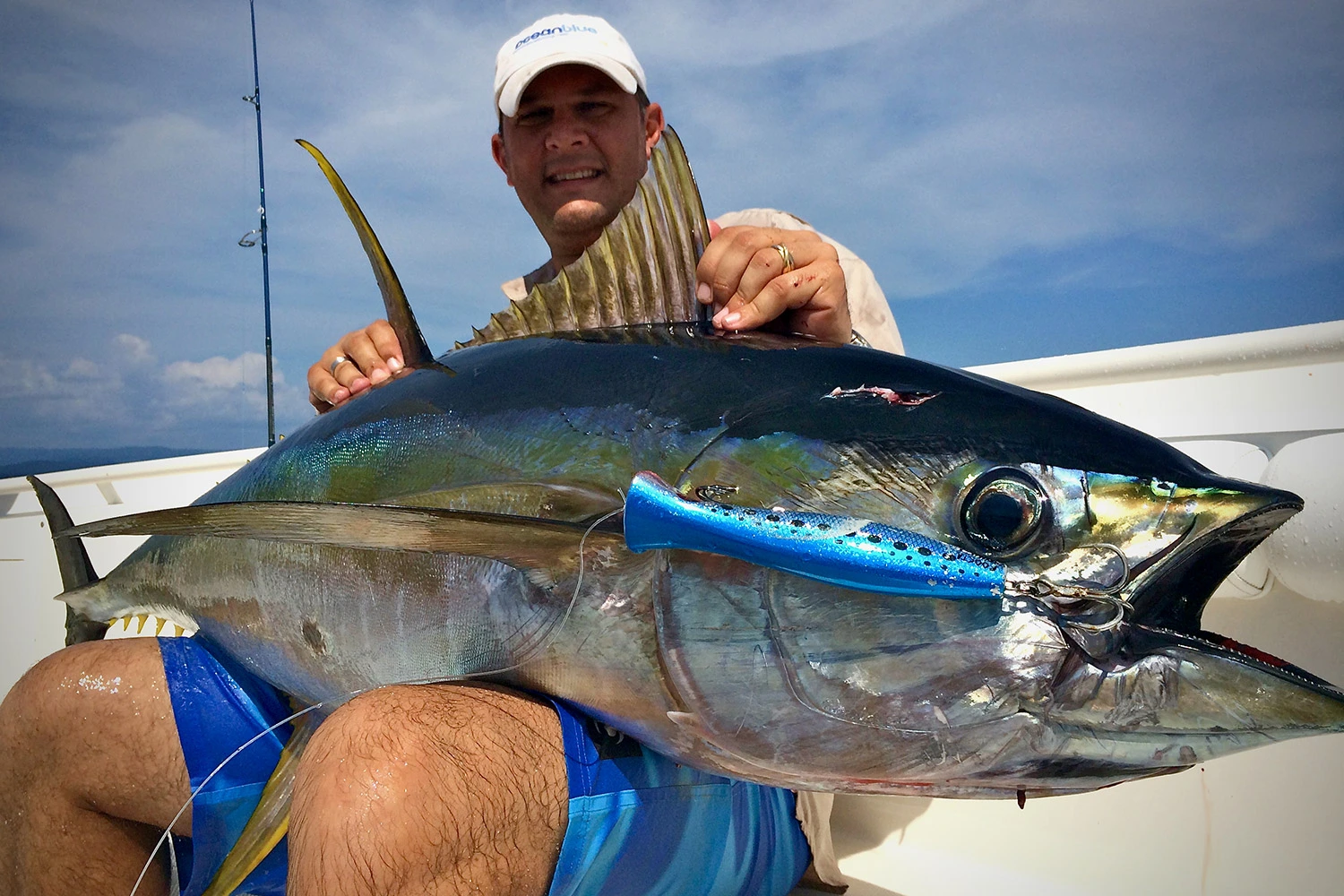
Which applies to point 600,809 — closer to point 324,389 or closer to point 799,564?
point 799,564

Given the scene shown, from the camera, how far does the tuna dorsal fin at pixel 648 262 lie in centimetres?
156

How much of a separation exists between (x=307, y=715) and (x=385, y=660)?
1.30 feet

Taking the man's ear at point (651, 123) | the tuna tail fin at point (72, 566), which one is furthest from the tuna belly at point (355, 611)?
the man's ear at point (651, 123)

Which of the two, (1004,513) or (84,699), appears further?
(84,699)

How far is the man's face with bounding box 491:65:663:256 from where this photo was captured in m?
2.68

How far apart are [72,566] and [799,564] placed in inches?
79.2

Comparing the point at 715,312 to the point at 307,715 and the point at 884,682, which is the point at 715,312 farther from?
the point at 307,715

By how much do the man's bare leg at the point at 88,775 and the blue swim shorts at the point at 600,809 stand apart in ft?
0.18

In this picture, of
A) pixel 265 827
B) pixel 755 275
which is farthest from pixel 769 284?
pixel 265 827

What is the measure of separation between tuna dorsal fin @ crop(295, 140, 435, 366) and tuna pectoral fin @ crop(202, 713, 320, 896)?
68cm

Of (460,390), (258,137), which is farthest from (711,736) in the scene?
(258,137)

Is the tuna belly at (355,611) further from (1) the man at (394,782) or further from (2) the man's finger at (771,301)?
(2) the man's finger at (771,301)

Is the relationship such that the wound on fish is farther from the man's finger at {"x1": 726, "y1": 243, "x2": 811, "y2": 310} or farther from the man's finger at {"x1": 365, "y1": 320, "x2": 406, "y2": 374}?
the man's finger at {"x1": 365, "y1": 320, "x2": 406, "y2": 374}

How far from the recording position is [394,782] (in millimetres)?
1144
